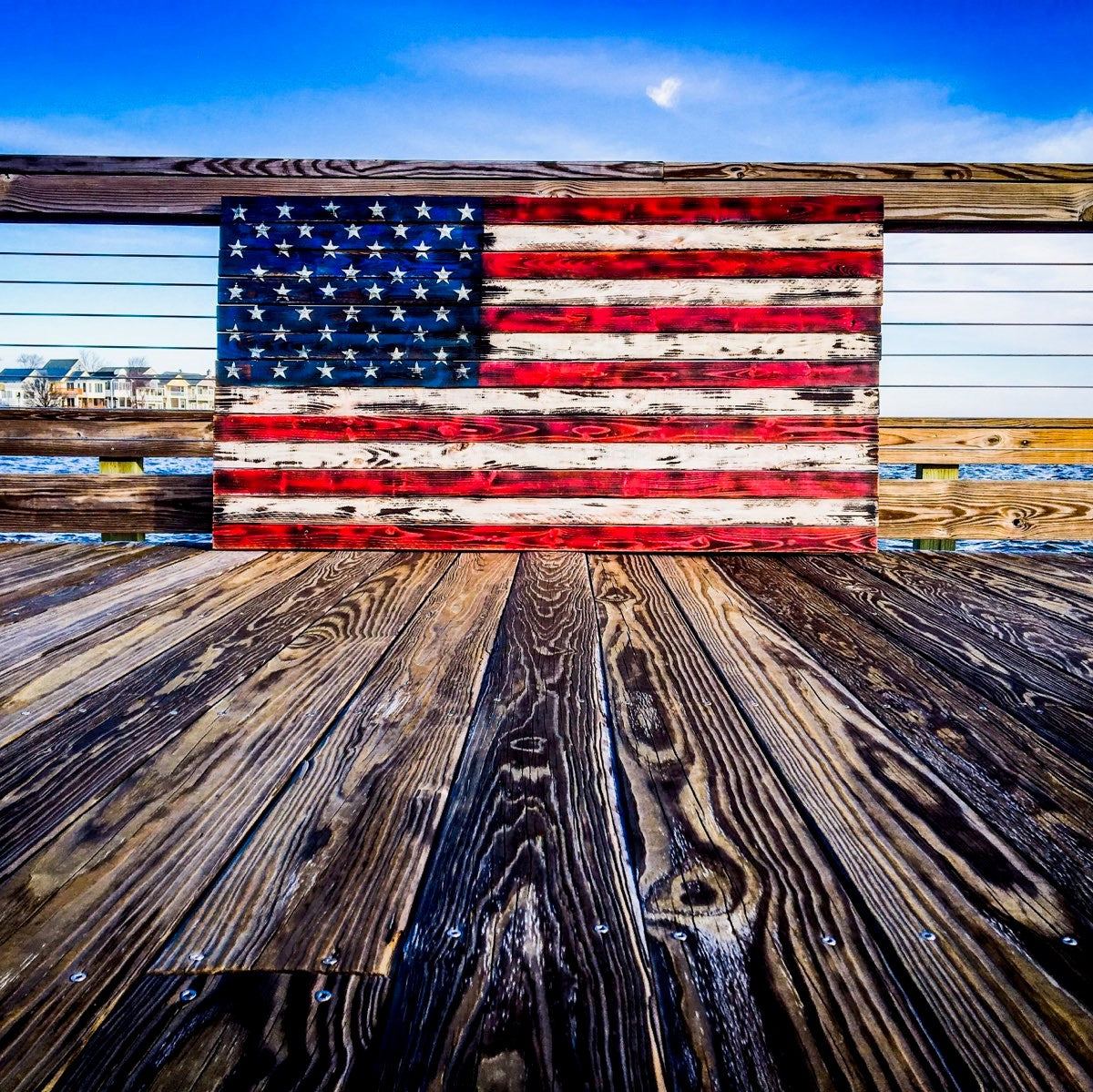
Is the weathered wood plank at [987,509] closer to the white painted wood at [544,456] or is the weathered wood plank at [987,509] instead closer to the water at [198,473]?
the water at [198,473]

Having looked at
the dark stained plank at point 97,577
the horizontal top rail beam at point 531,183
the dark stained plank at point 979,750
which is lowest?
the dark stained plank at point 979,750

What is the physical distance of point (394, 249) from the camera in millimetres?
2865

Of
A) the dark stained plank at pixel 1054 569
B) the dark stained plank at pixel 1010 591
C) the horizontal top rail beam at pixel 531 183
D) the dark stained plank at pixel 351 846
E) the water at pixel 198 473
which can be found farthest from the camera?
the water at pixel 198 473

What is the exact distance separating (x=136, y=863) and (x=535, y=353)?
7.82 feet

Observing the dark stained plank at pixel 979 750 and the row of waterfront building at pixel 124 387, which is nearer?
the dark stained plank at pixel 979 750

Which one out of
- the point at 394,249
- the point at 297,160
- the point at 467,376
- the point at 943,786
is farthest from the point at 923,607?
the point at 297,160

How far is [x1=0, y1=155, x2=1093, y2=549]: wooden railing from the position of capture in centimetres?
283

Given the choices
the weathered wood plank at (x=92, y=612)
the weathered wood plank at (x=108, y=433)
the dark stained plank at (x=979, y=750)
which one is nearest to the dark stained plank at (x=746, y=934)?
the dark stained plank at (x=979, y=750)

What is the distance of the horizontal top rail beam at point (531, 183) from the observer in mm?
2826

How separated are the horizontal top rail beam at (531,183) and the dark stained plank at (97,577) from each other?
4.43 feet

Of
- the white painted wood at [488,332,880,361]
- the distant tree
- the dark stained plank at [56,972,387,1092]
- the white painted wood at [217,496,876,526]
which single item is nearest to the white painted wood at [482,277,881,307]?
the white painted wood at [488,332,880,361]

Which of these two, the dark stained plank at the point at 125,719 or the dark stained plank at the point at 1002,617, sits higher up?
the dark stained plank at the point at 1002,617

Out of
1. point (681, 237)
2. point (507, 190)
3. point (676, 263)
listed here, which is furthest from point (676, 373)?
point (507, 190)

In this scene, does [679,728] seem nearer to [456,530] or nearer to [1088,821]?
[1088,821]
